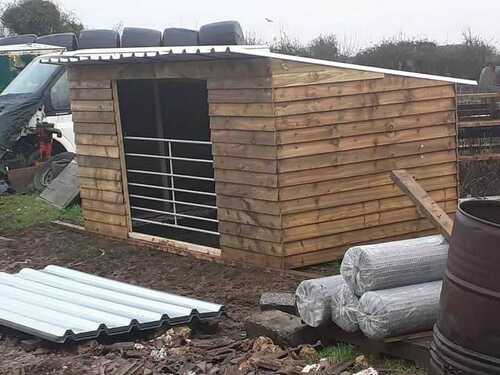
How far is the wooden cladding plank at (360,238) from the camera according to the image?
773 centimetres

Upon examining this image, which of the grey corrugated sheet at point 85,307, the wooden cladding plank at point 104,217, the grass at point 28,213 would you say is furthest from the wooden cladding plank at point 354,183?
the grass at point 28,213

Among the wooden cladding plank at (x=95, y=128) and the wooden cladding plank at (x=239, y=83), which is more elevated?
the wooden cladding plank at (x=239, y=83)

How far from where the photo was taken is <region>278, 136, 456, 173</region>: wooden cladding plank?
7.57 m

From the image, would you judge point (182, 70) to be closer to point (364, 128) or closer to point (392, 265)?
point (364, 128)

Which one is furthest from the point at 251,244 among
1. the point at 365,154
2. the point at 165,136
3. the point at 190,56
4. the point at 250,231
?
the point at 165,136

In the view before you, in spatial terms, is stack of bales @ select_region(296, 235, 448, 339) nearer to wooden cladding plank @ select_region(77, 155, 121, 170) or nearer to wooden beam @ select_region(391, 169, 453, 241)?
wooden beam @ select_region(391, 169, 453, 241)

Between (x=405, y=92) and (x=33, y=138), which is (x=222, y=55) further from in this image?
(x=33, y=138)

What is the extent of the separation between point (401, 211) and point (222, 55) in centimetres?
258

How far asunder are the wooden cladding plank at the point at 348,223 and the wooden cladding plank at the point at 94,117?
120 inches

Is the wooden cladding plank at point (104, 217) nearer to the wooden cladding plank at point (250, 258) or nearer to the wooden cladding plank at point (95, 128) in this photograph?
the wooden cladding plank at point (95, 128)

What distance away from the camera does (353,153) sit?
26.0ft

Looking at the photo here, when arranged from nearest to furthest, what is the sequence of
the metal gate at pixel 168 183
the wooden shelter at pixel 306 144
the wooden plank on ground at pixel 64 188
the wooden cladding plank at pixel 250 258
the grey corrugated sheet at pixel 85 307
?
1. the grey corrugated sheet at pixel 85 307
2. the wooden shelter at pixel 306 144
3. the wooden cladding plank at pixel 250 258
4. the metal gate at pixel 168 183
5. the wooden plank on ground at pixel 64 188

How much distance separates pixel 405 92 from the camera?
8.20 metres

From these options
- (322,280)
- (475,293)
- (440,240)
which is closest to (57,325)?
(322,280)
